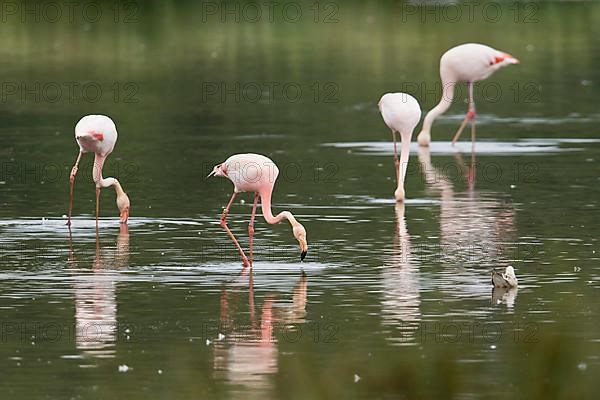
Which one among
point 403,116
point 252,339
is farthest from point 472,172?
point 252,339

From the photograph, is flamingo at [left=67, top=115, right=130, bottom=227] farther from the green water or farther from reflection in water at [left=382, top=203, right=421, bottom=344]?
reflection in water at [left=382, top=203, right=421, bottom=344]

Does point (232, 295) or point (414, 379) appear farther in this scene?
point (232, 295)

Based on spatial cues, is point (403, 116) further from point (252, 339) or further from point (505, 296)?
point (252, 339)

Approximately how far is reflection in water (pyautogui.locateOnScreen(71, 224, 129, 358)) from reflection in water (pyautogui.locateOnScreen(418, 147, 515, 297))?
8.47 feet

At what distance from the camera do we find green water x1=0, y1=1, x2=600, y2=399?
10.8 m

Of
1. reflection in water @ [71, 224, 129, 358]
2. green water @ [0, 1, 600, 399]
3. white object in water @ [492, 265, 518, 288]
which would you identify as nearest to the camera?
green water @ [0, 1, 600, 399]

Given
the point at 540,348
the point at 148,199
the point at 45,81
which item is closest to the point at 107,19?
the point at 45,81

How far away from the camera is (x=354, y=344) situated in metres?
11.6

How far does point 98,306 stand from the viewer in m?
13.0

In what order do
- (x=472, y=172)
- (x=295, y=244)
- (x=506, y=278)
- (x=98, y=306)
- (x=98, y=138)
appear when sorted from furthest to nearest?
(x=472, y=172) → (x=98, y=138) → (x=295, y=244) → (x=506, y=278) → (x=98, y=306)

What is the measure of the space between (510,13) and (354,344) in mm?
41955

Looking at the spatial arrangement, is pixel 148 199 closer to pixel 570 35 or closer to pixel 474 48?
pixel 474 48

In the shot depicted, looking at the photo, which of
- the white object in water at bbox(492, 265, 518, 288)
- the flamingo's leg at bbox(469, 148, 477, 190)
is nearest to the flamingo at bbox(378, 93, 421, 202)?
the flamingo's leg at bbox(469, 148, 477, 190)

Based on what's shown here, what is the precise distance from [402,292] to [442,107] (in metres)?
11.3
